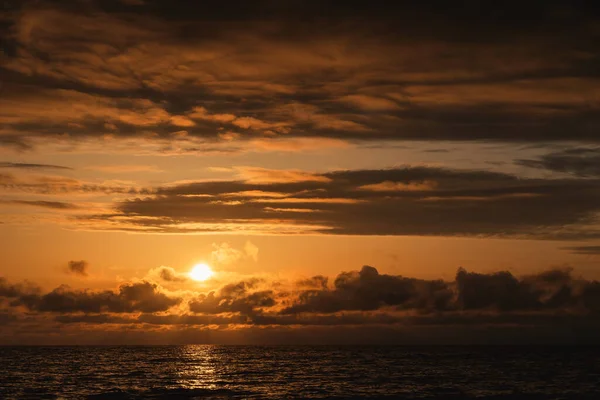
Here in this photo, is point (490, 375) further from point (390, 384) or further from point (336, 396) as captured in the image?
point (336, 396)

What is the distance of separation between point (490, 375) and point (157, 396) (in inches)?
2185

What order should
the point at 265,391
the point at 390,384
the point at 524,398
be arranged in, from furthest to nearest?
the point at 390,384 < the point at 265,391 < the point at 524,398

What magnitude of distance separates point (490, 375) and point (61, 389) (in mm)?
65189

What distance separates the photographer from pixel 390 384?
9475cm

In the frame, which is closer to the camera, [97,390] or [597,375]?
[97,390]

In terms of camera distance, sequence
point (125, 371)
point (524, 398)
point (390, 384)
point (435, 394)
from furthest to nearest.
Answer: point (125, 371), point (390, 384), point (435, 394), point (524, 398)

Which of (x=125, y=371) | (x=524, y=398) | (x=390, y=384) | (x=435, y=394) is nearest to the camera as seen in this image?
(x=524, y=398)

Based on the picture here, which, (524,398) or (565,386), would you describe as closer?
(524,398)

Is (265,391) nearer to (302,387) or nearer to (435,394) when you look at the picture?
(302,387)

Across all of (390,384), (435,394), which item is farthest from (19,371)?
(435,394)

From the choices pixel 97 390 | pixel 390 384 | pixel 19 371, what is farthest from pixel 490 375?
pixel 19 371

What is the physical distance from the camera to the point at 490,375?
11188 centimetres

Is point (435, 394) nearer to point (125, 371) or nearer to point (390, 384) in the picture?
point (390, 384)

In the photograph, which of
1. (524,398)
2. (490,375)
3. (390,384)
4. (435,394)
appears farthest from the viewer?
(490,375)
